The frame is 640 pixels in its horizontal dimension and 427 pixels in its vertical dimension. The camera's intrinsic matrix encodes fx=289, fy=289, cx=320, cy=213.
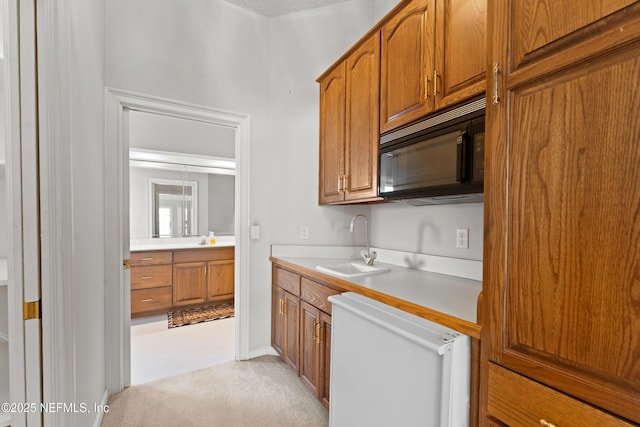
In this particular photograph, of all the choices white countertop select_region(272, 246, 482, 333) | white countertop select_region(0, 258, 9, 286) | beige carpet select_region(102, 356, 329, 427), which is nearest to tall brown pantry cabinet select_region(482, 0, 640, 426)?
white countertop select_region(272, 246, 482, 333)

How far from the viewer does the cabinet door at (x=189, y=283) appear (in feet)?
11.7

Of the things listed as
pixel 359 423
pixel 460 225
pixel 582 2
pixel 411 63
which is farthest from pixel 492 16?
pixel 359 423

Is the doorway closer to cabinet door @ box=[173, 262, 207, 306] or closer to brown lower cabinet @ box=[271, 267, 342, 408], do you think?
cabinet door @ box=[173, 262, 207, 306]

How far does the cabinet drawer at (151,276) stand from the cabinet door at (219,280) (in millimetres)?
488

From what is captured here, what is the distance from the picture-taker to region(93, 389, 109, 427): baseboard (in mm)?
1639

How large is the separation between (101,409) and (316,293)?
146cm

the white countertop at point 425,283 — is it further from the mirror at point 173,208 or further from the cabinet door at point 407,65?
the mirror at point 173,208

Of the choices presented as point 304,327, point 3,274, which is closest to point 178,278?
point 304,327

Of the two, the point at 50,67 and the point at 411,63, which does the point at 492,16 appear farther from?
the point at 50,67

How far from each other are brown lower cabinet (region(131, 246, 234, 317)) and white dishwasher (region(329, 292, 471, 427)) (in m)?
2.78

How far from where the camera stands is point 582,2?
2.02 ft

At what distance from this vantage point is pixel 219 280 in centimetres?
387

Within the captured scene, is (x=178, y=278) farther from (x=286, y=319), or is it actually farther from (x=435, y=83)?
(x=435, y=83)

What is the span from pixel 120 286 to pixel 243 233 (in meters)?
0.92
